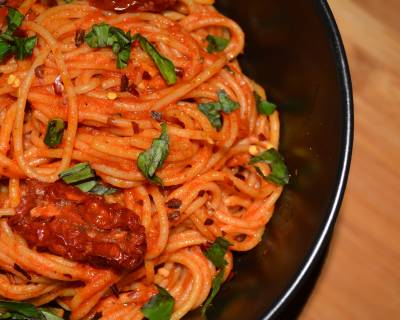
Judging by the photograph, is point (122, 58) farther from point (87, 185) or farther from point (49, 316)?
point (49, 316)

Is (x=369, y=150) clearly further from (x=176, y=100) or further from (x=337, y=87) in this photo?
(x=176, y=100)

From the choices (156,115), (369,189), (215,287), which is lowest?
(215,287)

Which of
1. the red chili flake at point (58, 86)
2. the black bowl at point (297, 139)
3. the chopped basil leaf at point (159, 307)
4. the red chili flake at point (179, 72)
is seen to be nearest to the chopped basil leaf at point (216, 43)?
the black bowl at point (297, 139)

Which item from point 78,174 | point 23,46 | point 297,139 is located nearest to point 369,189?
point 297,139

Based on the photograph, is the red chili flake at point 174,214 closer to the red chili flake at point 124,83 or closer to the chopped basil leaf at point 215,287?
the chopped basil leaf at point 215,287

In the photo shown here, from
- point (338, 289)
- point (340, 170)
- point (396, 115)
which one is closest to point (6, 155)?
point (340, 170)

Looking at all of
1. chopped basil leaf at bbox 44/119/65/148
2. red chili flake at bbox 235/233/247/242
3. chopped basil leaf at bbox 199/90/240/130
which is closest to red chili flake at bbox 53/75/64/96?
chopped basil leaf at bbox 44/119/65/148

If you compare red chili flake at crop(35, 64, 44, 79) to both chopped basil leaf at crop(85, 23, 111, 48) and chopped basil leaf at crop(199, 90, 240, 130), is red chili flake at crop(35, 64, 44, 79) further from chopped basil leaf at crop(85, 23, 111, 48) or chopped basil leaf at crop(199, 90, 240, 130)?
chopped basil leaf at crop(199, 90, 240, 130)

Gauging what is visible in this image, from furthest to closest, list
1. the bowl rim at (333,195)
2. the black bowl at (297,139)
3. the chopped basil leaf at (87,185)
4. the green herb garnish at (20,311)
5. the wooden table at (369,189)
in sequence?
1. the wooden table at (369,189)
2. the chopped basil leaf at (87,185)
3. the green herb garnish at (20,311)
4. the black bowl at (297,139)
5. the bowl rim at (333,195)
